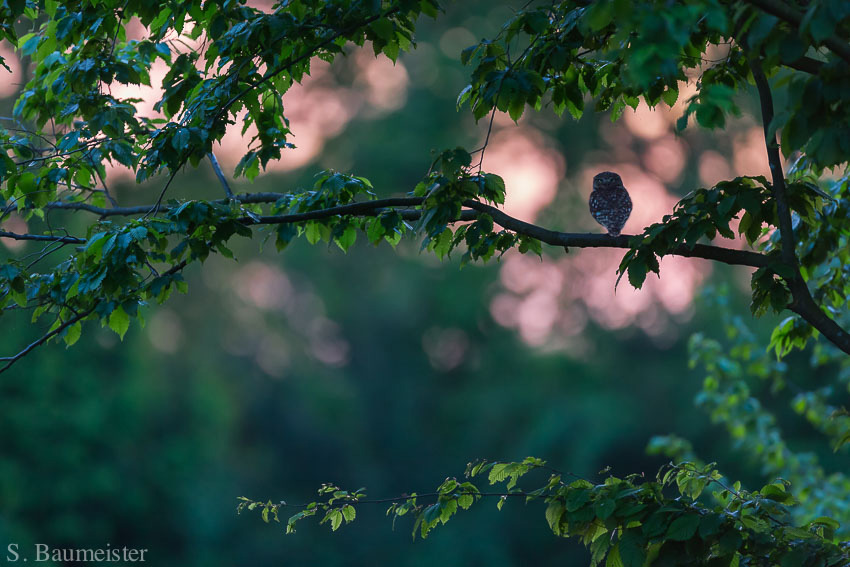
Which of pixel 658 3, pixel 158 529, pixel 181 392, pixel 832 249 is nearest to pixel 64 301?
pixel 658 3

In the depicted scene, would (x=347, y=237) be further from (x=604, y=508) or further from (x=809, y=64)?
(x=809, y=64)

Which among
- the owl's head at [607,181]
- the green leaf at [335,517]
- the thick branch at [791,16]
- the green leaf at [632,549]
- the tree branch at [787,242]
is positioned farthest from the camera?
the owl's head at [607,181]

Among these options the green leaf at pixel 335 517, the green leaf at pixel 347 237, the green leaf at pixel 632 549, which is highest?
the green leaf at pixel 347 237

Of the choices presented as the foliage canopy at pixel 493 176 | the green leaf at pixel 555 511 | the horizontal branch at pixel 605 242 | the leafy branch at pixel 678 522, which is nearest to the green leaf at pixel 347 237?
the foliage canopy at pixel 493 176

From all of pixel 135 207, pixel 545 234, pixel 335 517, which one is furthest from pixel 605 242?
pixel 135 207

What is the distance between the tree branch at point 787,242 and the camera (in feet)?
7.50

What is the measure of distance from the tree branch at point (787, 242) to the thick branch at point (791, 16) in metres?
0.45

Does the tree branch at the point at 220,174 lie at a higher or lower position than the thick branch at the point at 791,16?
higher

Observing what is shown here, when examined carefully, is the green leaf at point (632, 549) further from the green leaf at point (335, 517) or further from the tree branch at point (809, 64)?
the tree branch at point (809, 64)

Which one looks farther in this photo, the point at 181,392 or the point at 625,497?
the point at 181,392

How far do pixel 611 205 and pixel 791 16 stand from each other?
3.29ft

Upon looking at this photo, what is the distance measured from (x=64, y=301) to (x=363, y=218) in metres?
1.08

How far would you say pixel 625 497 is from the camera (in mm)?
2258

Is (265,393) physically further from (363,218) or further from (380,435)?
(363,218)
